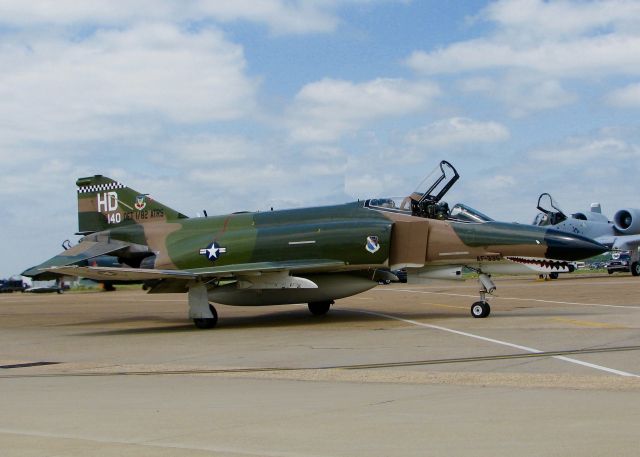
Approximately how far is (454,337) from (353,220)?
5.58 m

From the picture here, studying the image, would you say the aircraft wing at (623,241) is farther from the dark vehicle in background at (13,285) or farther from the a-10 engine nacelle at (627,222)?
the dark vehicle in background at (13,285)

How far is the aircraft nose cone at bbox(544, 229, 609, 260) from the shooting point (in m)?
16.5

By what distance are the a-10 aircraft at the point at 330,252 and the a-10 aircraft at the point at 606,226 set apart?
66.9 feet

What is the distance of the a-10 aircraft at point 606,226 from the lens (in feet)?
124

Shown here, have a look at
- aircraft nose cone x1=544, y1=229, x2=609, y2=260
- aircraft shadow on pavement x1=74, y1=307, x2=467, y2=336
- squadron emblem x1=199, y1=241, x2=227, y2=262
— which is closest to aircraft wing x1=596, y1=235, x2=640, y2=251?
aircraft shadow on pavement x1=74, y1=307, x2=467, y2=336

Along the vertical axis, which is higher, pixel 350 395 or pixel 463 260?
pixel 463 260

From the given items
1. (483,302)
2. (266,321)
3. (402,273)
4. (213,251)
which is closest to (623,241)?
(402,273)

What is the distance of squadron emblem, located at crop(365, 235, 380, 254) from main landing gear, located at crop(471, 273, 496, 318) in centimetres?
234

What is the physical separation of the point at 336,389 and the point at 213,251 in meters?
11.2

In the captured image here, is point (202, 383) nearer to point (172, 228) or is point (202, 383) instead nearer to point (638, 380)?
point (638, 380)

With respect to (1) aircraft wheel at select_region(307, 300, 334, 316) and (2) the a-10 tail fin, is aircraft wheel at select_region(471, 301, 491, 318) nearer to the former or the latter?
(1) aircraft wheel at select_region(307, 300, 334, 316)

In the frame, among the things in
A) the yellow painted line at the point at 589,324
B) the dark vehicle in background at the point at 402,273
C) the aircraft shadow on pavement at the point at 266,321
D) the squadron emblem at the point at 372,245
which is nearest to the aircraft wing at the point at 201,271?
the squadron emblem at the point at 372,245

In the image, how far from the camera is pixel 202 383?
907cm

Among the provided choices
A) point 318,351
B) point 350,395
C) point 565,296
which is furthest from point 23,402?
point 565,296
